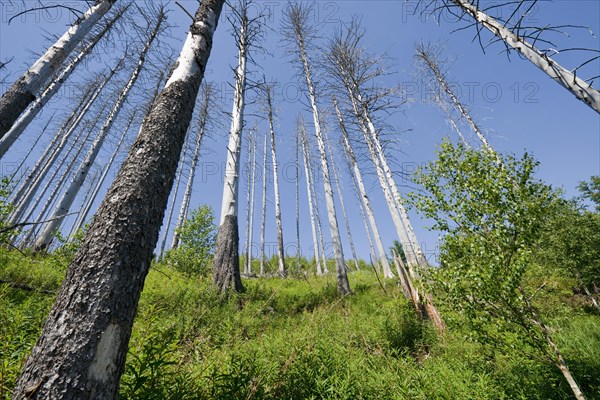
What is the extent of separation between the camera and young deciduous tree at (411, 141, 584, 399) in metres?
3.21

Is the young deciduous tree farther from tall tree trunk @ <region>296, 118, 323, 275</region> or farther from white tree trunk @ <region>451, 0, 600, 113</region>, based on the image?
tall tree trunk @ <region>296, 118, 323, 275</region>

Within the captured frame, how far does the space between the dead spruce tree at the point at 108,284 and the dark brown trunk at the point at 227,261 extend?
4160 mm

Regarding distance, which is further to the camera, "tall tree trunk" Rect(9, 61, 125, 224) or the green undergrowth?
"tall tree trunk" Rect(9, 61, 125, 224)

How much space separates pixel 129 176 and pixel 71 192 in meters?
9.07

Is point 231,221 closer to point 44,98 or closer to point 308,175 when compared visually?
point 44,98

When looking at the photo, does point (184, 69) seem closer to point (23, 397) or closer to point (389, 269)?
point (23, 397)

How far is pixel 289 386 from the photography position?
2521 millimetres

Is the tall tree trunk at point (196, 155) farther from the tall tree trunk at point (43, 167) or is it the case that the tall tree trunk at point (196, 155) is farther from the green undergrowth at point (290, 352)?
the green undergrowth at point (290, 352)

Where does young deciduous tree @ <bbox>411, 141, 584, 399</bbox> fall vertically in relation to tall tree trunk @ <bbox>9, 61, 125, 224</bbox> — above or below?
below

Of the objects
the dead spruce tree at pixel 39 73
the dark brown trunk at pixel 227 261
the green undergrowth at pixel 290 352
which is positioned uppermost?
the dead spruce tree at pixel 39 73

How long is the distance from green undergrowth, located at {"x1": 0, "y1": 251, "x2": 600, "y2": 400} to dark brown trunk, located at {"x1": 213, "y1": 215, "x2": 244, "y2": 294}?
29 centimetres

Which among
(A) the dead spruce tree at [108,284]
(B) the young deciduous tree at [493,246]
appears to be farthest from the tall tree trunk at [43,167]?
(B) the young deciduous tree at [493,246]

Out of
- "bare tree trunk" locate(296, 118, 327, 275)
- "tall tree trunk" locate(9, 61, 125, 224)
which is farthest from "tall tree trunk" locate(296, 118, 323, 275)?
"tall tree trunk" locate(9, 61, 125, 224)

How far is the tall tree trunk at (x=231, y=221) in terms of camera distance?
576cm
